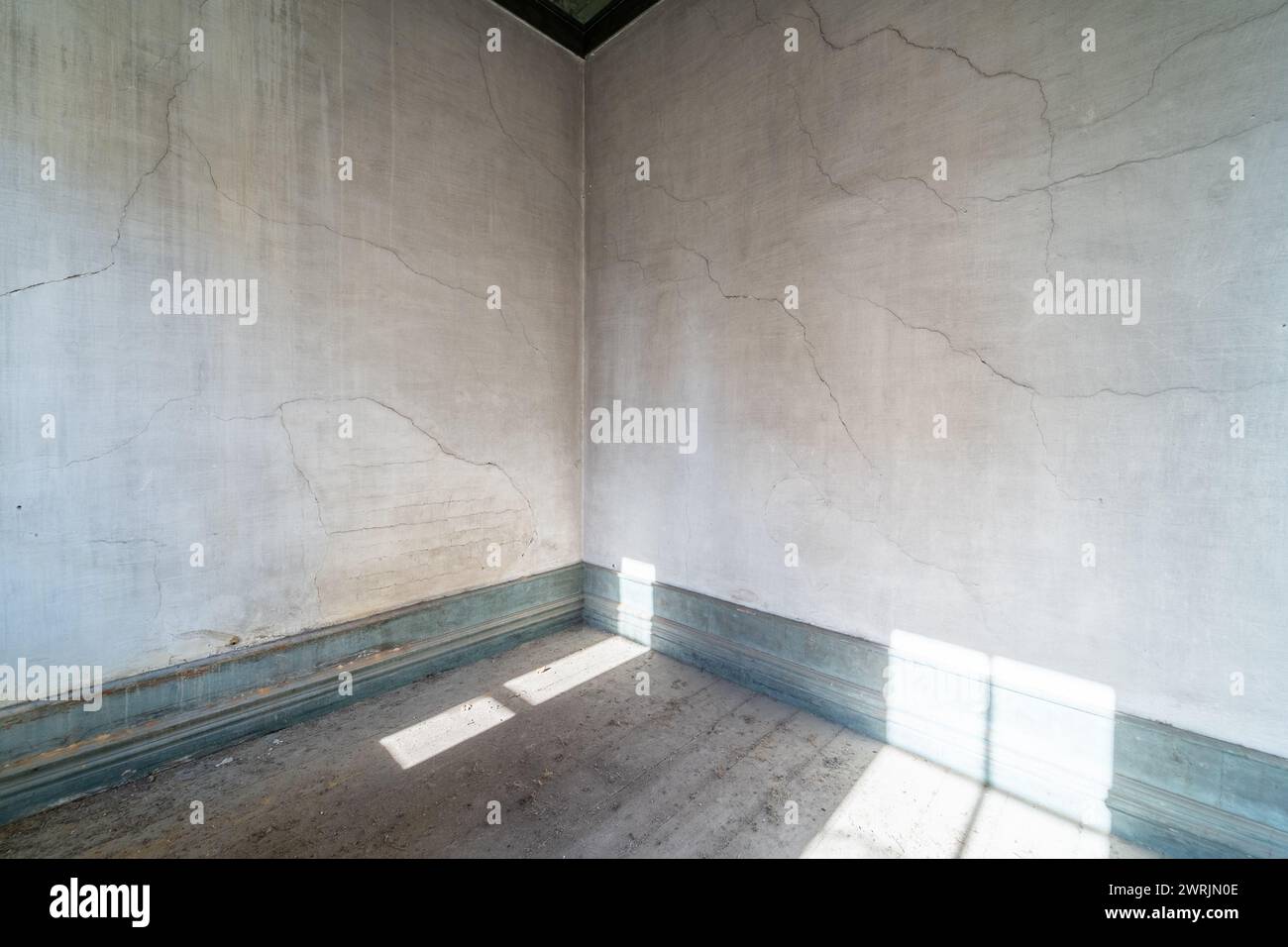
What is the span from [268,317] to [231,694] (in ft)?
4.57

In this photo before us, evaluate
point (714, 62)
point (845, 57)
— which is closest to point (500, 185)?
point (714, 62)

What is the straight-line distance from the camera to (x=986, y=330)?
180cm

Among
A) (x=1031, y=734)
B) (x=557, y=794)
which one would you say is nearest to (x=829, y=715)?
(x=1031, y=734)

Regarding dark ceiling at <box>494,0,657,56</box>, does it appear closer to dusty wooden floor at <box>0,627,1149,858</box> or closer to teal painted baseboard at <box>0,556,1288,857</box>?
teal painted baseboard at <box>0,556,1288,857</box>

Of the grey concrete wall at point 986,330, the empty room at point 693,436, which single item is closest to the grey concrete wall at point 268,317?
the empty room at point 693,436

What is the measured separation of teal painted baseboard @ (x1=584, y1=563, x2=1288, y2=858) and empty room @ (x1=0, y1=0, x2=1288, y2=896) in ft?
0.04

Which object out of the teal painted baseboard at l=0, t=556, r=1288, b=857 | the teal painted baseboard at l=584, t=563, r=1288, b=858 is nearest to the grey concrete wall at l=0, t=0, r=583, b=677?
the teal painted baseboard at l=0, t=556, r=1288, b=857

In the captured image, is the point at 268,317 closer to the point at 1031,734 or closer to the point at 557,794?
the point at 557,794

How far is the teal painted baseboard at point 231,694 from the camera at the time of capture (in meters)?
1.68

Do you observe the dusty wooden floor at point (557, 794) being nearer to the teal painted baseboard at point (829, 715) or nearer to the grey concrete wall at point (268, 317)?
the teal painted baseboard at point (829, 715)

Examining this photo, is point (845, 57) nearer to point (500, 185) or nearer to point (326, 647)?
point (500, 185)

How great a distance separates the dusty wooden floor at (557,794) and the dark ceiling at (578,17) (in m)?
3.32

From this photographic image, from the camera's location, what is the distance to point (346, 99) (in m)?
2.24

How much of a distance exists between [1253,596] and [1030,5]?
181cm
